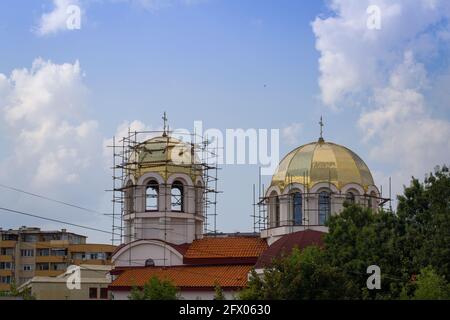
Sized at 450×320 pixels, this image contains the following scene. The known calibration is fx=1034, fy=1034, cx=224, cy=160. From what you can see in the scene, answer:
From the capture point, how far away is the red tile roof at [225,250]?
2066 inches

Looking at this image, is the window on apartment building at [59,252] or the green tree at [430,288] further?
the window on apartment building at [59,252]

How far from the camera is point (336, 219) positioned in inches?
1794

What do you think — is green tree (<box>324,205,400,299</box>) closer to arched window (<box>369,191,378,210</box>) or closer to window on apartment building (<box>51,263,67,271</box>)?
arched window (<box>369,191,378,210</box>)

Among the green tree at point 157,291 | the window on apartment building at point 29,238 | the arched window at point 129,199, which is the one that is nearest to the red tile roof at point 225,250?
the arched window at point 129,199

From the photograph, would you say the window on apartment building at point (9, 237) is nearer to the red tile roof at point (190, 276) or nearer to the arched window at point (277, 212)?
the red tile roof at point (190, 276)

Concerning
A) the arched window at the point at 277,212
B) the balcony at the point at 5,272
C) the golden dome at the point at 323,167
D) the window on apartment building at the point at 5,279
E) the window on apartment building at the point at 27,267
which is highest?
the golden dome at the point at 323,167

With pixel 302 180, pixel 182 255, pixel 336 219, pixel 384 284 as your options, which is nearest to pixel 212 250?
pixel 182 255

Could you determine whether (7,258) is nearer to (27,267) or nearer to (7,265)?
(7,265)

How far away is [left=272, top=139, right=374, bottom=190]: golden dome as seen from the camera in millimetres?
52688

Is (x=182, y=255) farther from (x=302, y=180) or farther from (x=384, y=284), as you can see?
(x=384, y=284)

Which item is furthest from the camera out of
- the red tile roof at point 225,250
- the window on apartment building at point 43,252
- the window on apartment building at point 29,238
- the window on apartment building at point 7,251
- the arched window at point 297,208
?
the window on apartment building at point 29,238

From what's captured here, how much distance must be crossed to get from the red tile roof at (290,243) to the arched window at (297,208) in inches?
101

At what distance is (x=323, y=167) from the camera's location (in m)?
52.8

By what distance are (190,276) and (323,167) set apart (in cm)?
874
